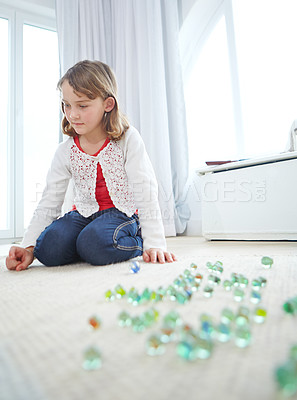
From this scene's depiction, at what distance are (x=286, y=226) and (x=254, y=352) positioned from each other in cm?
135

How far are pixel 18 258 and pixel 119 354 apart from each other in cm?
79

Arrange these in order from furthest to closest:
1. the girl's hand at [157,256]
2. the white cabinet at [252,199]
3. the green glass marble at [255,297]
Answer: the white cabinet at [252,199], the girl's hand at [157,256], the green glass marble at [255,297]

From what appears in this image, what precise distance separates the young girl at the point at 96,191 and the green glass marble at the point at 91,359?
2.11 ft

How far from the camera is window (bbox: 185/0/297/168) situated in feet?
6.37

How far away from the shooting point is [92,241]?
0.98 meters

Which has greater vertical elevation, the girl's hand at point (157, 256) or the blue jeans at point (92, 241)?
the blue jeans at point (92, 241)

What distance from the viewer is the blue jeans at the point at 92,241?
98 cm

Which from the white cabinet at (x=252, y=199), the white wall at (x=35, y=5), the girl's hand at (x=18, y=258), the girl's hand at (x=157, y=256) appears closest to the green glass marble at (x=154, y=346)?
the girl's hand at (x=157, y=256)

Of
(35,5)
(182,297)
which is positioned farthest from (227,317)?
(35,5)

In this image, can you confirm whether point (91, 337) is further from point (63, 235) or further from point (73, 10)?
point (73, 10)

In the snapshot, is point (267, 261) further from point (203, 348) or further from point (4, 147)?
point (4, 147)

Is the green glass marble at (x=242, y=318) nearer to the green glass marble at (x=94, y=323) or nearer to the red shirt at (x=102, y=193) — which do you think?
the green glass marble at (x=94, y=323)

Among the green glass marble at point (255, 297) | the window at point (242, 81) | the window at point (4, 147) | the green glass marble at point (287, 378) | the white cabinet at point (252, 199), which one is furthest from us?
the window at point (4, 147)

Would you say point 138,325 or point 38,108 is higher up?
point 38,108
